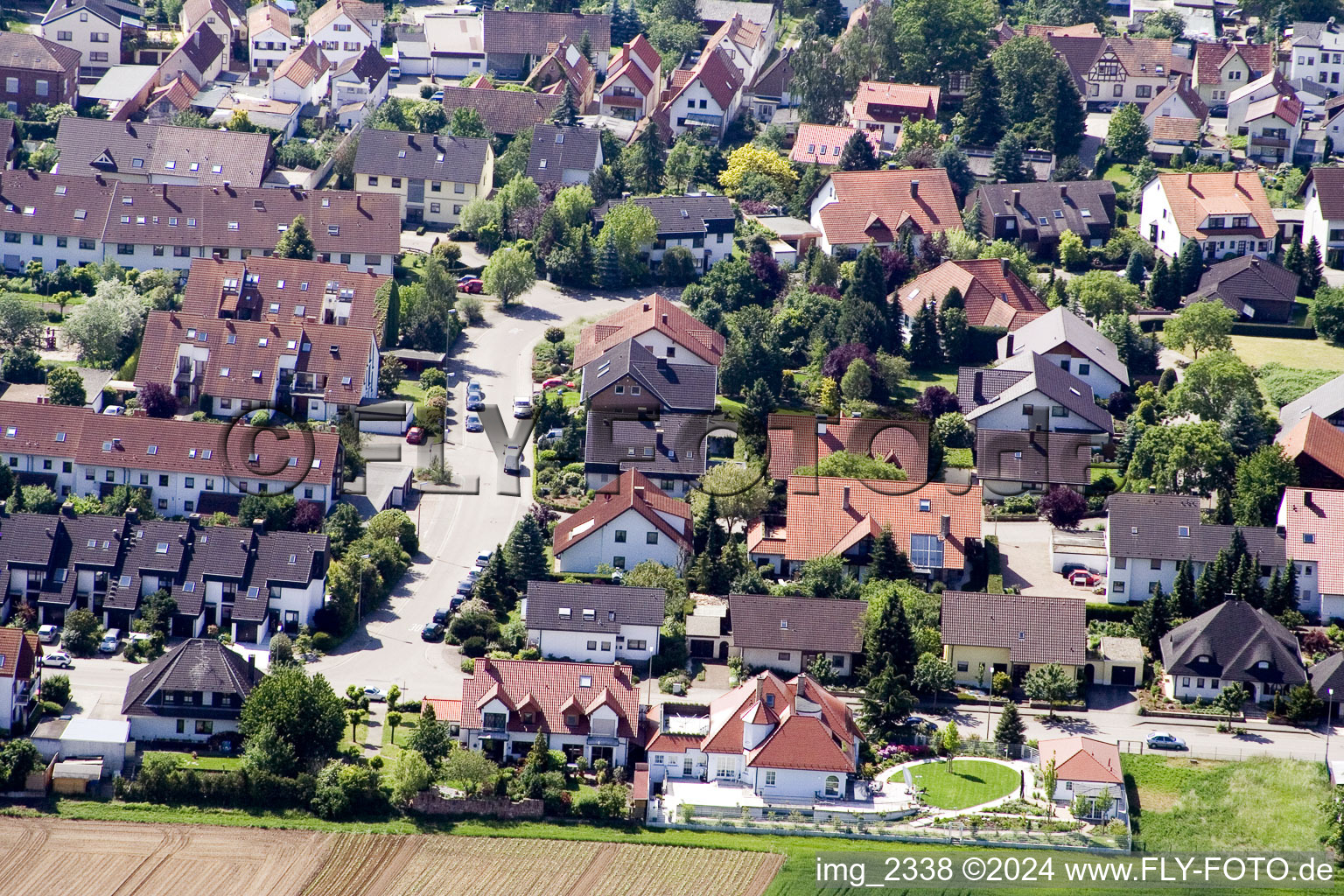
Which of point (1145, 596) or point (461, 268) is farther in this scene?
point (461, 268)

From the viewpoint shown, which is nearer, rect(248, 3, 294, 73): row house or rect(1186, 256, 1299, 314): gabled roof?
rect(1186, 256, 1299, 314): gabled roof

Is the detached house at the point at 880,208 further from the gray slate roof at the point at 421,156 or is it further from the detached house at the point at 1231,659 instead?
the detached house at the point at 1231,659

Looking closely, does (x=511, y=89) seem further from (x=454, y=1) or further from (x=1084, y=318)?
(x=1084, y=318)

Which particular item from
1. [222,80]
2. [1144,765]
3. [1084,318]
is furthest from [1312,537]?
[222,80]

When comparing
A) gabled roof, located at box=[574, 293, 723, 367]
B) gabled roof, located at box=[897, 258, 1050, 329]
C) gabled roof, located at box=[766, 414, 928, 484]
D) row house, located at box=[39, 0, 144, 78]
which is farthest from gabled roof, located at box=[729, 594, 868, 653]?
row house, located at box=[39, 0, 144, 78]

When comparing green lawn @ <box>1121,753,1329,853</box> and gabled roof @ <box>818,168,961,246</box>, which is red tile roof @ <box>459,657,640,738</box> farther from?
gabled roof @ <box>818,168,961,246</box>

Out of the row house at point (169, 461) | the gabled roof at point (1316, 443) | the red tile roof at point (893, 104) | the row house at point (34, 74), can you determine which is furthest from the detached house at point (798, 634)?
the row house at point (34, 74)

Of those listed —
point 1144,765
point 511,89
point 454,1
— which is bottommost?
point 1144,765
